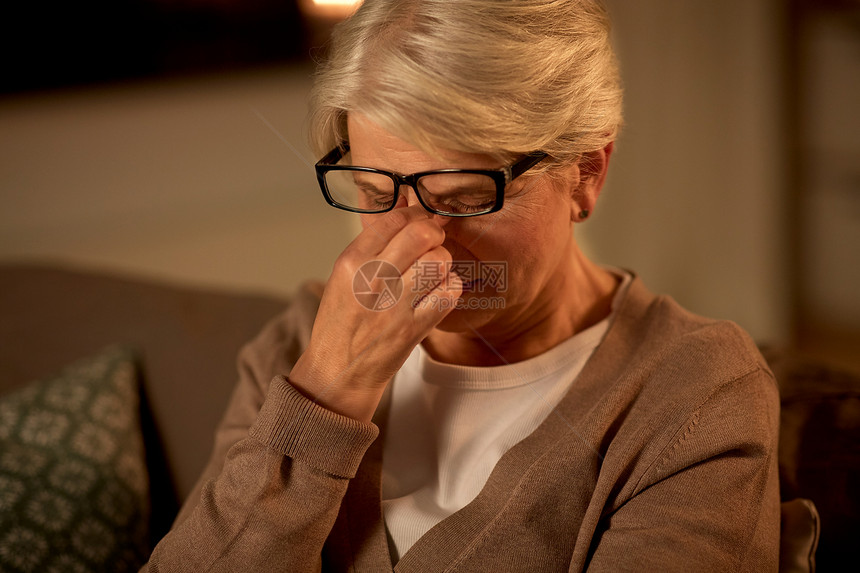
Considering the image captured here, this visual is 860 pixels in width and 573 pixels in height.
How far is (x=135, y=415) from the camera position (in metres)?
1.27

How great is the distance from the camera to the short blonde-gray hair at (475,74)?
765 millimetres

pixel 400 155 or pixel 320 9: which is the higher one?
pixel 320 9

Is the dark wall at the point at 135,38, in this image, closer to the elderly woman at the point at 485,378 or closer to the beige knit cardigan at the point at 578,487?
the elderly woman at the point at 485,378

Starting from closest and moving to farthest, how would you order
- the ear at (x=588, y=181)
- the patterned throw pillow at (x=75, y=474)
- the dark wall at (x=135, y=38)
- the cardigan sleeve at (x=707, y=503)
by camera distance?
the cardigan sleeve at (x=707, y=503)
the ear at (x=588, y=181)
the patterned throw pillow at (x=75, y=474)
the dark wall at (x=135, y=38)

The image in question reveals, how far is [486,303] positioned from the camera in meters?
0.90

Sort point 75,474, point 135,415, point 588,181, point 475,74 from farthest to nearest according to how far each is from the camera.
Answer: point 135,415 → point 75,474 → point 588,181 → point 475,74

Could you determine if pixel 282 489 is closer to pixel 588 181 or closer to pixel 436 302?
pixel 436 302

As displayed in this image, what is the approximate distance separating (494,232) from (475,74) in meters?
0.20

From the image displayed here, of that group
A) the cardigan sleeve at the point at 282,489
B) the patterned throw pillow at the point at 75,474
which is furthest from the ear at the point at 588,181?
the patterned throw pillow at the point at 75,474

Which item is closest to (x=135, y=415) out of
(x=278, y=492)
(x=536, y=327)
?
(x=278, y=492)

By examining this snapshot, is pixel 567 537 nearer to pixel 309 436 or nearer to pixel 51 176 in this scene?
pixel 309 436

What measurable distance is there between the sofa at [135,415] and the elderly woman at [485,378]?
0.20m

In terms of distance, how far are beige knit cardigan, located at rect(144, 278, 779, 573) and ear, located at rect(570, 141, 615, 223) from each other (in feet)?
0.69

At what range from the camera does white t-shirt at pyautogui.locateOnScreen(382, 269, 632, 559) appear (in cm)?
93
